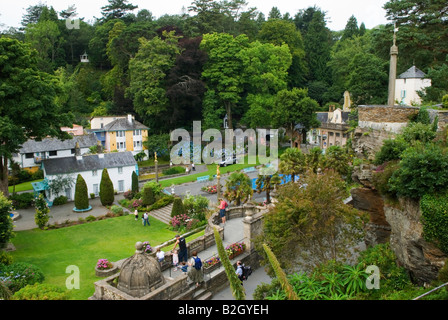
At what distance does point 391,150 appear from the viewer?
1683 centimetres

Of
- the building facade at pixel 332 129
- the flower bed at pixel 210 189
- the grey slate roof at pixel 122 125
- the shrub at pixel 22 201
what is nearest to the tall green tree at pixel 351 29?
the building facade at pixel 332 129

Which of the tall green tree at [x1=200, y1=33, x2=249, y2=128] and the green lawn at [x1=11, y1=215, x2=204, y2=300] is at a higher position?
the tall green tree at [x1=200, y1=33, x2=249, y2=128]

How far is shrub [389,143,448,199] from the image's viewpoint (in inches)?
513

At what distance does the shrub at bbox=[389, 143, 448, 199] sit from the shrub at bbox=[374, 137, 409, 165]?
2111 millimetres

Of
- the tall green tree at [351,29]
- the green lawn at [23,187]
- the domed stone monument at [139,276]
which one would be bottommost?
the green lawn at [23,187]

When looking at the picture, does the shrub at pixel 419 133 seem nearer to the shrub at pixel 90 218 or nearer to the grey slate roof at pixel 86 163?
the shrub at pixel 90 218

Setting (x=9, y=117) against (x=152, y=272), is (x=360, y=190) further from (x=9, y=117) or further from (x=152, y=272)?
(x=9, y=117)

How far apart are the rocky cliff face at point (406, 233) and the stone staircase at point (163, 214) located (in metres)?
17.8

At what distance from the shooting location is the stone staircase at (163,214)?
105 feet

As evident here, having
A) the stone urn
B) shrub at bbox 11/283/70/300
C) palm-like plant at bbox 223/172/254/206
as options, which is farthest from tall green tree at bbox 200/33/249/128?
shrub at bbox 11/283/70/300

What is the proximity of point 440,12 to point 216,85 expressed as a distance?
3043cm

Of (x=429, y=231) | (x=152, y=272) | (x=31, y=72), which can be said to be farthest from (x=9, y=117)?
(x=429, y=231)

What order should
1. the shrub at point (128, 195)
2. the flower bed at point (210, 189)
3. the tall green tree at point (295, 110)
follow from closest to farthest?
the flower bed at point (210, 189) → the shrub at point (128, 195) → the tall green tree at point (295, 110)

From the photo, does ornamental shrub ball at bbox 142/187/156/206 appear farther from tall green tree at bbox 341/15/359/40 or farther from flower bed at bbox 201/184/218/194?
tall green tree at bbox 341/15/359/40
